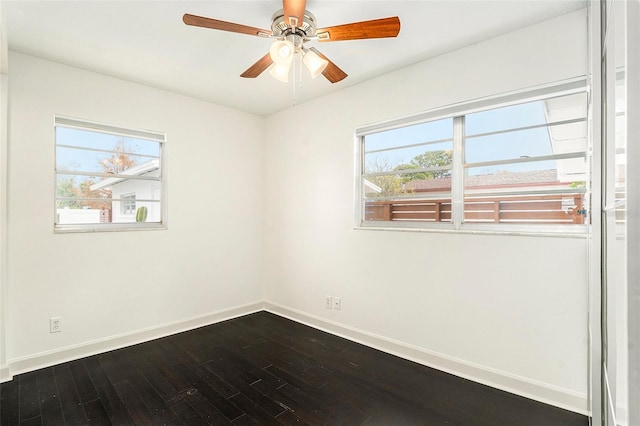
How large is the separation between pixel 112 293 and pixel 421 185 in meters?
3.13

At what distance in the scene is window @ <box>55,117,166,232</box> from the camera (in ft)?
9.55

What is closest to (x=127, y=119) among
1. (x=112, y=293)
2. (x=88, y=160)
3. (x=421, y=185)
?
(x=88, y=160)

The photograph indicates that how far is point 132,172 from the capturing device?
132 inches

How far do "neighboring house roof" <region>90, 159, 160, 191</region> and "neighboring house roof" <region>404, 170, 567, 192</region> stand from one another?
278cm

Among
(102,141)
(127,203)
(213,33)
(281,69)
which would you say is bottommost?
(127,203)

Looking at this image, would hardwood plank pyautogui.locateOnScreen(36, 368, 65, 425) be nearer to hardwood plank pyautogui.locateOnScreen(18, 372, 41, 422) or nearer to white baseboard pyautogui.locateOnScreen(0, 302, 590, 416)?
hardwood plank pyautogui.locateOnScreen(18, 372, 41, 422)

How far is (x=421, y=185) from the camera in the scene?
2947mm

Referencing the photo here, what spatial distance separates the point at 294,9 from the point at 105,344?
3.28 meters

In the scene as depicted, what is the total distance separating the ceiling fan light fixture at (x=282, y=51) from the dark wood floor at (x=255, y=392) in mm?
2289

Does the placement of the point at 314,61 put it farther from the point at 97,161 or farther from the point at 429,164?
the point at 97,161

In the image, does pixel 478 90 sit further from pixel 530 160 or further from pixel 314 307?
pixel 314 307

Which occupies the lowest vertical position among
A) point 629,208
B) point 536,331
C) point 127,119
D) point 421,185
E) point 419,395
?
point 419,395

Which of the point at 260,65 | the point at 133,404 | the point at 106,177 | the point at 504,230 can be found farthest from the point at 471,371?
the point at 106,177

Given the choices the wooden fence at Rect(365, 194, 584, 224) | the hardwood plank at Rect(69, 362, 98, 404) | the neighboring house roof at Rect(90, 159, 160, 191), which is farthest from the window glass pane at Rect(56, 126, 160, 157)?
the wooden fence at Rect(365, 194, 584, 224)
